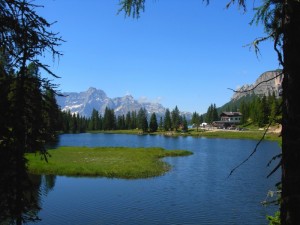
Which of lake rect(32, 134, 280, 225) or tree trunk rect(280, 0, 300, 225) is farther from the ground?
tree trunk rect(280, 0, 300, 225)

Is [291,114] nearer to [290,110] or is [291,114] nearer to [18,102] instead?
[290,110]

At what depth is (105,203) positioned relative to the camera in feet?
118

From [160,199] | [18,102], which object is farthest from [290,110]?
[160,199]

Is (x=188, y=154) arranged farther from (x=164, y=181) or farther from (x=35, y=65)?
(x=35, y=65)

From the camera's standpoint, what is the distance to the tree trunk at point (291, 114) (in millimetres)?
6125

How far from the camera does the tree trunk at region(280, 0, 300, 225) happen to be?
20.1 feet

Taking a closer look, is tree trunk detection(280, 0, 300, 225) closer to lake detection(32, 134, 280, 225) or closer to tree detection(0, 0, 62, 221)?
tree detection(0, 0, 62, 221)

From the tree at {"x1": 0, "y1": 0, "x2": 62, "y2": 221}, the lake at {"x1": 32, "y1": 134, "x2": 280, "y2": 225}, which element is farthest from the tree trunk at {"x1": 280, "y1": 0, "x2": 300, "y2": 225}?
the lake at {"x1": 32, "y1": 134, "x2": 280, "y2": 225}

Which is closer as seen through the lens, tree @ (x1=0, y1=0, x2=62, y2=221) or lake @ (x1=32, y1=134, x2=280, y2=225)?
tree @ (x1=0, y1=0, x2=62, y2=221)

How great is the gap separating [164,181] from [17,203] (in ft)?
122

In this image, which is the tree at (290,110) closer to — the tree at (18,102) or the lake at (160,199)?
the tree at (18,102)

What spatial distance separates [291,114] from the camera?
6.18 m

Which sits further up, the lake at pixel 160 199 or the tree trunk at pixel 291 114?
the tree trunk at pixel 291 114

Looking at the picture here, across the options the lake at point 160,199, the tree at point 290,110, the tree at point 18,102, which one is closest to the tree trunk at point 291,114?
the tree at point 290,110
